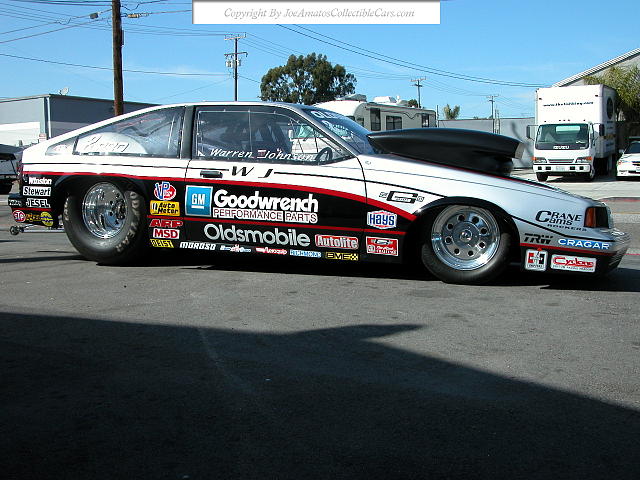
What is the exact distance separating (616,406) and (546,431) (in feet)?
1.59

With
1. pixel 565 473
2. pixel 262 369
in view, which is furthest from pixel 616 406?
pixel 262 369

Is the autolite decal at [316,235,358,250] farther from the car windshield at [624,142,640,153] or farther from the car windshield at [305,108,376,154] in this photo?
the car windshield at [624,142,640,153]

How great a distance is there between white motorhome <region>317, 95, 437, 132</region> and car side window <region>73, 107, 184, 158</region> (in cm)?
1787

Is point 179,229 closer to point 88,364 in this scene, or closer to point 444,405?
point 88,364

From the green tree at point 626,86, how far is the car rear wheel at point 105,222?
33.2 meters

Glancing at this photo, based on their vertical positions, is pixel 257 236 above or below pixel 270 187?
below

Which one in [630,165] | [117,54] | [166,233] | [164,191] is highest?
[117,54]

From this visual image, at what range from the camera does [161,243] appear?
6707 millimetres

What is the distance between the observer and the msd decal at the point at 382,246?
597 cm

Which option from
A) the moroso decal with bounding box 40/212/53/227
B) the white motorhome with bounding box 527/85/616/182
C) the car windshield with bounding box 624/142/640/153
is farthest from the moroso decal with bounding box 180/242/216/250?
the car windshield with bounding box 624/142/640/153

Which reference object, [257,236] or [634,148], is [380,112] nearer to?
[634,148]

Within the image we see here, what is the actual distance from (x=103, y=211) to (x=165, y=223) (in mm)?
831

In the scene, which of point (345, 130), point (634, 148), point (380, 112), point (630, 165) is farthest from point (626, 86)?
point (345, 130)

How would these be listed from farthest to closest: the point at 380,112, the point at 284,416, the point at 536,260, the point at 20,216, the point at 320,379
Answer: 1. the point at 380,112
2. the point at 20,216
3. the point at 536,260
4. the point at 320,379
5. the point at 284,416
